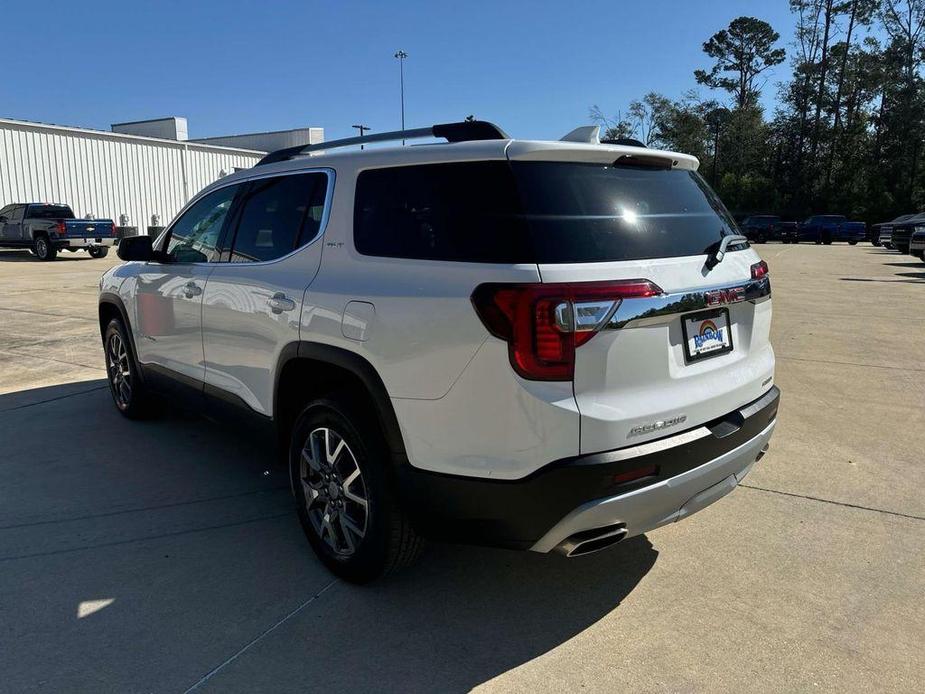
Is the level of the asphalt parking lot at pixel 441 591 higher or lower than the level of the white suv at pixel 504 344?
lower

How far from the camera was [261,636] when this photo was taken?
272 centimetres

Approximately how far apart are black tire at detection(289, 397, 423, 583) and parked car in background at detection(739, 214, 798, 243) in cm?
4067

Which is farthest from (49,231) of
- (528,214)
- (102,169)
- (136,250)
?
(528,214)

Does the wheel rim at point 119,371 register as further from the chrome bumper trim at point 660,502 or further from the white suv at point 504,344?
the chrome bumper trim at point 660,502

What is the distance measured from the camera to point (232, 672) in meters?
2.53

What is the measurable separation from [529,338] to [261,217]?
199 centimetres

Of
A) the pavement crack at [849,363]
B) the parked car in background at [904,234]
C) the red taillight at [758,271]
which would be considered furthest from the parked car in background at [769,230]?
the red taillight at [758,271]

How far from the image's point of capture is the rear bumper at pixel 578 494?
2375 mm

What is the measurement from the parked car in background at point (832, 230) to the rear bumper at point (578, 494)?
40364mm

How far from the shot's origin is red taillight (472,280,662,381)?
7.56ft

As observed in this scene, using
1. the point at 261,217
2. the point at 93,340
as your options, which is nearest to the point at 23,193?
the point at 93,340

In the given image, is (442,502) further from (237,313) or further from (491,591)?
(237,313)

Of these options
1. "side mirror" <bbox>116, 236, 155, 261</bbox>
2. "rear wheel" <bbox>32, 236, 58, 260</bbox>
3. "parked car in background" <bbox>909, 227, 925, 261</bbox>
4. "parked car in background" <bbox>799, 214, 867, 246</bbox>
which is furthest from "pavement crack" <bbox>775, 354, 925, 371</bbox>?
"parked car in background" <bbox>799, 214, 867, 246</bbox>

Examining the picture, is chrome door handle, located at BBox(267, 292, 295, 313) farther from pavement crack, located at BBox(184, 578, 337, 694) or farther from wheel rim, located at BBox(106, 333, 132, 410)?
wheel rim, located at BBox(106, 333, 132, 410)
